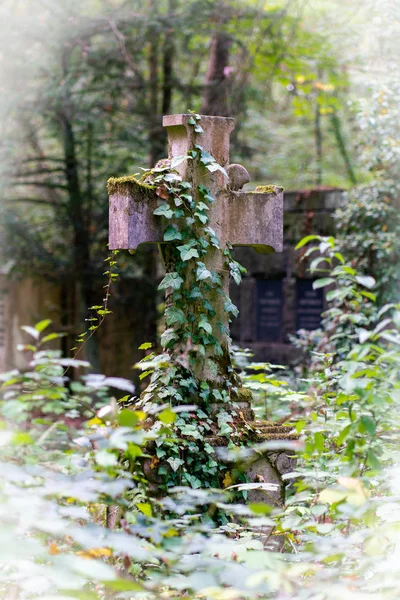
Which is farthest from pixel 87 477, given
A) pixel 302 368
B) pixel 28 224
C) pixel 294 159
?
pixel 294 159

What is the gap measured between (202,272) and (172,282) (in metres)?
0.17

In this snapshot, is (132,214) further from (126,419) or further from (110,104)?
(110,104)

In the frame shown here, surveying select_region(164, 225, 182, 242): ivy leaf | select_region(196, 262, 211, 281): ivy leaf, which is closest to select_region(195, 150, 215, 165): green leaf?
select_region(164, 225, 182, 242): ivy leaf

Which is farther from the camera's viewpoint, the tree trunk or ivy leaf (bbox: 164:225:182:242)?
the tree trunk

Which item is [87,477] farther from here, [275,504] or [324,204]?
[324,204]

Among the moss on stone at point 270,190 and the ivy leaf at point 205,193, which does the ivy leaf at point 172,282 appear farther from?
the moss on stone at point 270,190

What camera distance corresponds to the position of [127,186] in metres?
3.78

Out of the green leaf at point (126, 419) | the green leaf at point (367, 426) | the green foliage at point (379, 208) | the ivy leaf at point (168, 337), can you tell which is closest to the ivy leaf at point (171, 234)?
the ivy leaf at point (168, 337)

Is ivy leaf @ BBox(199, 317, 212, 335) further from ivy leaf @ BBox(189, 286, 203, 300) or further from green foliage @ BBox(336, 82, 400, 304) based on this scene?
green foliage @ BBox(336, 82, 400, 304)

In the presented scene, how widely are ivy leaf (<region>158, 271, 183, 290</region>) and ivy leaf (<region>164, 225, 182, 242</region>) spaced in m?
0.19

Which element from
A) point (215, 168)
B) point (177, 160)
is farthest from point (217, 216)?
point (177, 160)

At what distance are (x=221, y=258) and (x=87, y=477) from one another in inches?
88.1

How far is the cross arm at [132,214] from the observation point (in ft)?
12.4

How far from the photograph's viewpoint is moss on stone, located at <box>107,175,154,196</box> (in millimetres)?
3779
